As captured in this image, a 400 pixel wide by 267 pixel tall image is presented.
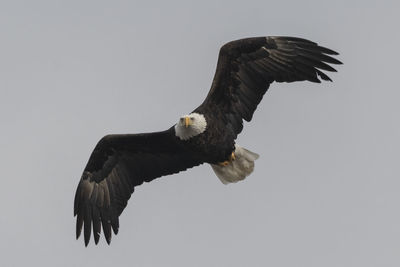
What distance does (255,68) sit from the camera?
14828mm

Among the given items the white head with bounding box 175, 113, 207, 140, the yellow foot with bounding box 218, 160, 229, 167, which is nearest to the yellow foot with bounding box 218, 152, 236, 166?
the yellow foot with bounding box 218, 160, 229, 167

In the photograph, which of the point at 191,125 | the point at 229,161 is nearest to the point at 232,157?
the point at 229,161

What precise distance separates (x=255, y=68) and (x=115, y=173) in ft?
8.28

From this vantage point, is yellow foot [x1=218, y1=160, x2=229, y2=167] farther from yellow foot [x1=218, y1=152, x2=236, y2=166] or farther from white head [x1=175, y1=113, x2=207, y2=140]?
white head [x1=175, y1=113, x2=207, y2=140]

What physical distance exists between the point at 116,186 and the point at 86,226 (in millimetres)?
690

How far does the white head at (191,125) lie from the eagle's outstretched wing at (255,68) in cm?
43

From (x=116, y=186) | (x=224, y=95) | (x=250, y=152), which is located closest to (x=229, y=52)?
(x=224, y=95)

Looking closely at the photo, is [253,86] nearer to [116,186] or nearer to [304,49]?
[304,49]

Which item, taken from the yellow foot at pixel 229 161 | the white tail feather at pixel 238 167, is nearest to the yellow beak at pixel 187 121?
the yellow foot at pixel 229 161

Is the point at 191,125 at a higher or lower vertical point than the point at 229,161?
higher

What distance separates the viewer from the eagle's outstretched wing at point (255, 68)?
14.6 meters

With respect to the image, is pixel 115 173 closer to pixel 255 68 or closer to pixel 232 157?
pixel 232 157

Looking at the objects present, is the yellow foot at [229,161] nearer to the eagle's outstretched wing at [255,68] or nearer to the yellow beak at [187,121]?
the eagle's outstretched wing at [255,68]

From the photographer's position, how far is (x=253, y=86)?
14.8 meters
